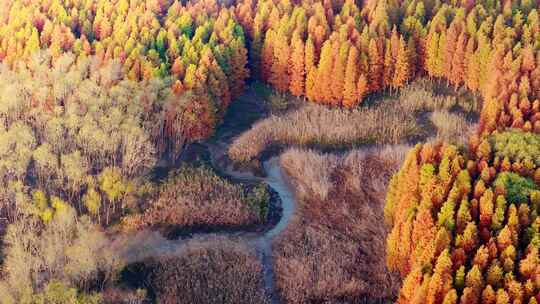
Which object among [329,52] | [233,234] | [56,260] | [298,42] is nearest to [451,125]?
[329,52]

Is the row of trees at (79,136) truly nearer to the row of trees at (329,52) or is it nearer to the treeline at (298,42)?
the treeline at (298,42)

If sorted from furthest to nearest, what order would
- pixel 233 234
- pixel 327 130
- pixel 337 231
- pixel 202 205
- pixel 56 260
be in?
1. pixel 327 130
2. pixel 202 205
3. pixel 233 234
4. pixel 337 231
5. pixel 56 260

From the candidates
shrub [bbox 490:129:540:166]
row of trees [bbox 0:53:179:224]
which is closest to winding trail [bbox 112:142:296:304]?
row of trees [bbox 0:53:179:224]

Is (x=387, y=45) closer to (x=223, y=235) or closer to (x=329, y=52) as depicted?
(x=329, y=52)

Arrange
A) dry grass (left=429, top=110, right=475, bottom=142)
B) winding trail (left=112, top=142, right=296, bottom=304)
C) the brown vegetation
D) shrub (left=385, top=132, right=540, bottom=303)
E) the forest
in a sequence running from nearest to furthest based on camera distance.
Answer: shrub (left=385, top=132, right=540, bottom=303)
the forest
winding trail (left=112, top=142, right=296, bottom=304)
the brown vegetation
dry grass (left=429, top=110, right=475, bottom=142)

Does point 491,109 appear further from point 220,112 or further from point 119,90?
point 119,90

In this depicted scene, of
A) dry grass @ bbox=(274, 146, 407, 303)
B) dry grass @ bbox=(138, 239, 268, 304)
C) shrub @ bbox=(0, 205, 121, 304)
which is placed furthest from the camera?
dry grass @ bbox=(274, 146, 407, 303)

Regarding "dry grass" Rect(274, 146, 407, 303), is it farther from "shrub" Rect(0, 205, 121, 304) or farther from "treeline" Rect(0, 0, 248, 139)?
"shrub" Rect(0, 205, 121, 304)

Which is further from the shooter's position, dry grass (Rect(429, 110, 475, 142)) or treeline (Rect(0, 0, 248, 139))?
treeline (Rect(0, 0, 248, 139))
